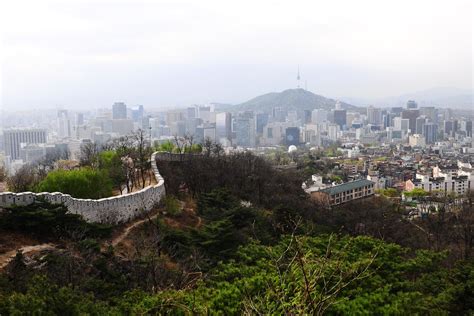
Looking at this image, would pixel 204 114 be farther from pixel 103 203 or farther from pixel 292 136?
pixel 103 203

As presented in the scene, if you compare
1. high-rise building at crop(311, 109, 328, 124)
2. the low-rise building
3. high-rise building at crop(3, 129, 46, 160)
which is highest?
high-rise building at crop(311, 109, 328, 124)

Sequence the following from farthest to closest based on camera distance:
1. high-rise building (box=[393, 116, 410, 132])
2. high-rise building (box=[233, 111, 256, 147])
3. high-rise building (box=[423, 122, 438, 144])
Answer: high-rise building (box=[393, 116, 410, 132])
high-rise building (box=[233, 111, 256, 147])
high-rise building (box=[423, 122, 438, 144])

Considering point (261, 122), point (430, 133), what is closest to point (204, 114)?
point (261, 122)

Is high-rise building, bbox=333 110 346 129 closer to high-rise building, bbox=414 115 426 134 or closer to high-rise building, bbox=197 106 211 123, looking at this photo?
high-rise building, bbox=414 115 426 134

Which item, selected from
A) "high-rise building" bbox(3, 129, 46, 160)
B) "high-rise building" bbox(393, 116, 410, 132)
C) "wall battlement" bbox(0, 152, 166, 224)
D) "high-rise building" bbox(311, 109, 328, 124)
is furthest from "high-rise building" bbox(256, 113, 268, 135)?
"wall battlement" bbox(0, 152, 166, 224)

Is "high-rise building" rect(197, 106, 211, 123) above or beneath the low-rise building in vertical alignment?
above

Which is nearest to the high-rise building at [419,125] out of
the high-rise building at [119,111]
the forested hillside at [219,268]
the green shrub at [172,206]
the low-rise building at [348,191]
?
the high-rise building at [119,111]
